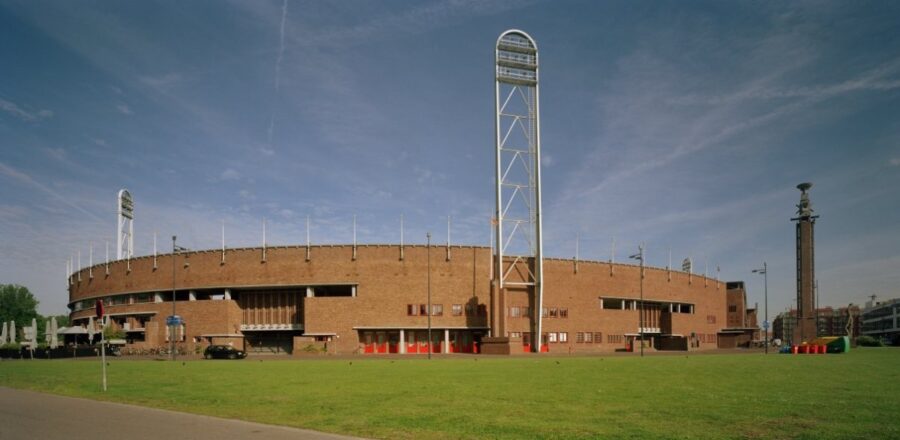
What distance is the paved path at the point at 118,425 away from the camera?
12641mm

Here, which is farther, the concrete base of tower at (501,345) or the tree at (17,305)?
the tree at (17,305)

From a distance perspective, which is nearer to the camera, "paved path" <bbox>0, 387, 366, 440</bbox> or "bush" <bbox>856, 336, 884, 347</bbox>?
"paved path" <bbox>0, 387, 366, 440</bbox>

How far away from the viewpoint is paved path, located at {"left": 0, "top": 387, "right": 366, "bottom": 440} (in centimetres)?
1264

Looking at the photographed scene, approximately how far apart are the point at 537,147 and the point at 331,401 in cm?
6399

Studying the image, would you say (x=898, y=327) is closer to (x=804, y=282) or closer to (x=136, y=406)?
(x=804, y=282)

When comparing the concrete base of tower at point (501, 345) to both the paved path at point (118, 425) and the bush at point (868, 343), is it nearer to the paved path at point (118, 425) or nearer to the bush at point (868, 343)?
the paved path at point (118, 425)

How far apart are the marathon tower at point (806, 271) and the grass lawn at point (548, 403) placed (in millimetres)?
89073

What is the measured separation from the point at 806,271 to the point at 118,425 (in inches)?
4488

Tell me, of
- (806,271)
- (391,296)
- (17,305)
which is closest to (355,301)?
(391,296)

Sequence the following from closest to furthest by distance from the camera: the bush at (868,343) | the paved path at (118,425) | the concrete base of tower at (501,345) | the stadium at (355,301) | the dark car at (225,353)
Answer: the paved path at (118,425)
the dark car at (225,353)
the concrete base of tower at (501,345)
the stadium at (355,301)
the bush at (868,343)

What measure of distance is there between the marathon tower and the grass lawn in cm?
8907

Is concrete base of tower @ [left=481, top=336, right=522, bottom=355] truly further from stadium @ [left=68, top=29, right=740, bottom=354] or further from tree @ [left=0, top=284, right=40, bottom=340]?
tree @ [left=0, top=284, right=40, bottom=340]

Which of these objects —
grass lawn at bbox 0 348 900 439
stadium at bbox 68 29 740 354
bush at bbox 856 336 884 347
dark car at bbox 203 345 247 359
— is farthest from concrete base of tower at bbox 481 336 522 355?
bush at bbox 856 336 884 347

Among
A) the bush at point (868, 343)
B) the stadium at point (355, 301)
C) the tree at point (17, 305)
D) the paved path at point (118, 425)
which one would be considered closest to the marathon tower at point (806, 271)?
the bush at point (868, 343)
